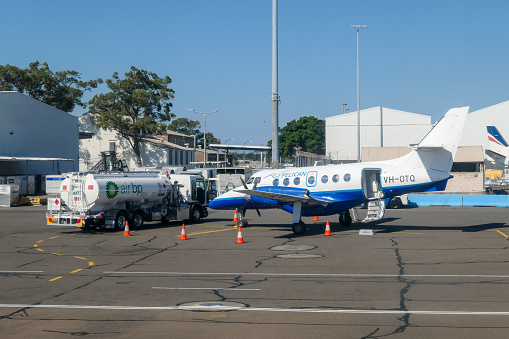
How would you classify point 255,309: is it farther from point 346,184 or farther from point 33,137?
point 33,137

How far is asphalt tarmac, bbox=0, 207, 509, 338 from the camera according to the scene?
9.49 m

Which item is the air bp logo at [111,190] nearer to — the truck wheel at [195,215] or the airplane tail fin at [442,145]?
the truck wheel at [195,215]

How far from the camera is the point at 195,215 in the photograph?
30797mm

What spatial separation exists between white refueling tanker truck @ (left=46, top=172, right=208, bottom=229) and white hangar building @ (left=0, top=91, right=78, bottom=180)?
29.1 meters

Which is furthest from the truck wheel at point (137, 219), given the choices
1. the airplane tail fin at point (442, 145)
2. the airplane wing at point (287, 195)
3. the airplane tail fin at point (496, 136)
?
the airplane tail fin at point (496, 136)

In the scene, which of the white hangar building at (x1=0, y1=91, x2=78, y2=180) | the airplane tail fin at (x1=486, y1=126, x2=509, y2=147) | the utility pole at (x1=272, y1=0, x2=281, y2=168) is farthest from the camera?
the airplane tail fin at (x1=486, y1=126, x2=509, y2=147)

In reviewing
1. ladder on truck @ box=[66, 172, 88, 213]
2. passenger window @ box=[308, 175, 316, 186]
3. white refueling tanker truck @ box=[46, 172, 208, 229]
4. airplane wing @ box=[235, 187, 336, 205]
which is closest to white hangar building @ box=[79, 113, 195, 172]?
white refueling tanker truck @ box=[46, 172, 208, 229]

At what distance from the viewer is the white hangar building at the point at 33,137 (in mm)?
56969

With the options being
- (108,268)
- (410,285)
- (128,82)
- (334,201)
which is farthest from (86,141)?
(410,285)

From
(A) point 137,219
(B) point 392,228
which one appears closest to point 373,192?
(B) point 392,228

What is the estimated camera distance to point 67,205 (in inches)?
1022

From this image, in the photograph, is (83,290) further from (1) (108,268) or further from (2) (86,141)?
(2) (86,141)

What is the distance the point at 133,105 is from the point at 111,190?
44528 mm

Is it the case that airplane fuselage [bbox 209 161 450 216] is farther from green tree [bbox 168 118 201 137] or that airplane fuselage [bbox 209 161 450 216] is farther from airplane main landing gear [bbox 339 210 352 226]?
green tree [bbox 168 118 201 137]
